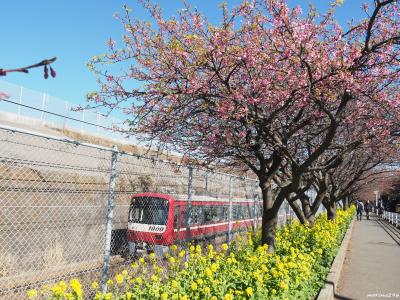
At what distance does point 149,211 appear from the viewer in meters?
14.4

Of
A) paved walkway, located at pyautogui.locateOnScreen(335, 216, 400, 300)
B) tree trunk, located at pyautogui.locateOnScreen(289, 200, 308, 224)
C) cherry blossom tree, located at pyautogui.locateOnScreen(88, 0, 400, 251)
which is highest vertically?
cherry blossom tree, located at pyautogui.locateOnScreen(88, 0, 400, 251)

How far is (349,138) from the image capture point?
32.6 ft

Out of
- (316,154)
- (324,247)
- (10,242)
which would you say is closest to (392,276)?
(324,247)

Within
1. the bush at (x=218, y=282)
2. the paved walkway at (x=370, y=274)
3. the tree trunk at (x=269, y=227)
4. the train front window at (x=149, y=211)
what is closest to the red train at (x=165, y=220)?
the train front window at (x=149, y=211)

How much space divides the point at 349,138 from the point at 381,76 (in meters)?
3.82

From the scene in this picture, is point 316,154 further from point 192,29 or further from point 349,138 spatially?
point 349,138

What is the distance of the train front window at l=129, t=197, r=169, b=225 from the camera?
13.6 m

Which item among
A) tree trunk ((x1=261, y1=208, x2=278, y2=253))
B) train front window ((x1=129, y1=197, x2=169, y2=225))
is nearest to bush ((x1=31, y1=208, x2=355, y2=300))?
tree trunk ((x1=261, y1=208, x2=278, y2=253))

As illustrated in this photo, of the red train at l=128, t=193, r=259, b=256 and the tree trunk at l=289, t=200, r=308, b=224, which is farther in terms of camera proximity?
the red train at l=128, t=193, r=259, b=256

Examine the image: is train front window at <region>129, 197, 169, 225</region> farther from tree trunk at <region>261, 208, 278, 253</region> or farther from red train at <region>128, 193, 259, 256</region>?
tree trunk at <region>261, 208, 278, 253</region>

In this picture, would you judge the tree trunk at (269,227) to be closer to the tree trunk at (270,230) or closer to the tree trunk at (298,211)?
the tree trunk at (270,230)

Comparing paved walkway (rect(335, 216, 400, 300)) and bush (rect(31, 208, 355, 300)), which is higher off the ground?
bush (rect(31, 208, 355, 300))

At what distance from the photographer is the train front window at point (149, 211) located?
44.7 ft

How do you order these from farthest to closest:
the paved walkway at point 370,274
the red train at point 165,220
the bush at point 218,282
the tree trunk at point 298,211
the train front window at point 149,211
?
the train front window at point 149,211 < the red train at point 165,220 < the tree trunk at point 298,211 < the paved walkway at point 370,274 < the bush at point 218,282
